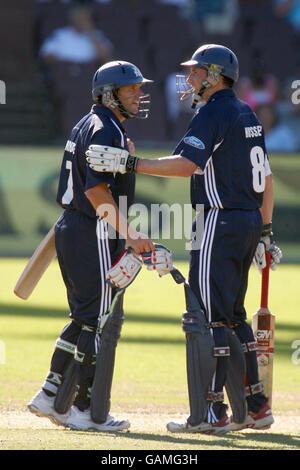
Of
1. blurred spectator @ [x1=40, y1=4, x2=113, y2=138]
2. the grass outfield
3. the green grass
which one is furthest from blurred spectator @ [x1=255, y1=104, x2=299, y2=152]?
the grass outfield

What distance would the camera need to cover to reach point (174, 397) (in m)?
7.72

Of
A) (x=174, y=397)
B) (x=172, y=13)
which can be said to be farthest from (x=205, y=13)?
(x=174, y=397)

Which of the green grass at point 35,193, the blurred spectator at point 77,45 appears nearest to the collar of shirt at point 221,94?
the green grass at point 35,193

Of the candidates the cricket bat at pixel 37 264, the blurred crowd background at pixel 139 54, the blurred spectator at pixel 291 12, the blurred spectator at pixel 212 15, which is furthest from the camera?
the blurred spectator at pixel 291 12

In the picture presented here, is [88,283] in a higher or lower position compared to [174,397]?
higher

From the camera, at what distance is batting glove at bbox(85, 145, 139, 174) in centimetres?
617

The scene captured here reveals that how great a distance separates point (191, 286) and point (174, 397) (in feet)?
4.93

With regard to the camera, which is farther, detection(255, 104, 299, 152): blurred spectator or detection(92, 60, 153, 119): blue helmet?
detection(255, 104, 299, 152): blurred spectator

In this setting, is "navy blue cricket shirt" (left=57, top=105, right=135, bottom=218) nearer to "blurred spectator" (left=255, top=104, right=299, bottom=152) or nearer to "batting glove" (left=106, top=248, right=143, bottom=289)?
"batting glove" (left=106, top=248, right=143, bottom=289)

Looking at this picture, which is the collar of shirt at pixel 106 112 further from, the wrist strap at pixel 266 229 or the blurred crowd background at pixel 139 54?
the blurred crowd background at pixel 139 54

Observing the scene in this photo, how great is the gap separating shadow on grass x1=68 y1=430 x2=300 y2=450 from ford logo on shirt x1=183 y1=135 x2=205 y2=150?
180 cm

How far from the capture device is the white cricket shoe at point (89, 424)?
6398 mm

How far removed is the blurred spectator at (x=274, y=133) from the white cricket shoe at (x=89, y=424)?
526 inches

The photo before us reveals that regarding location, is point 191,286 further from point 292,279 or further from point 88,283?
point 292,279
